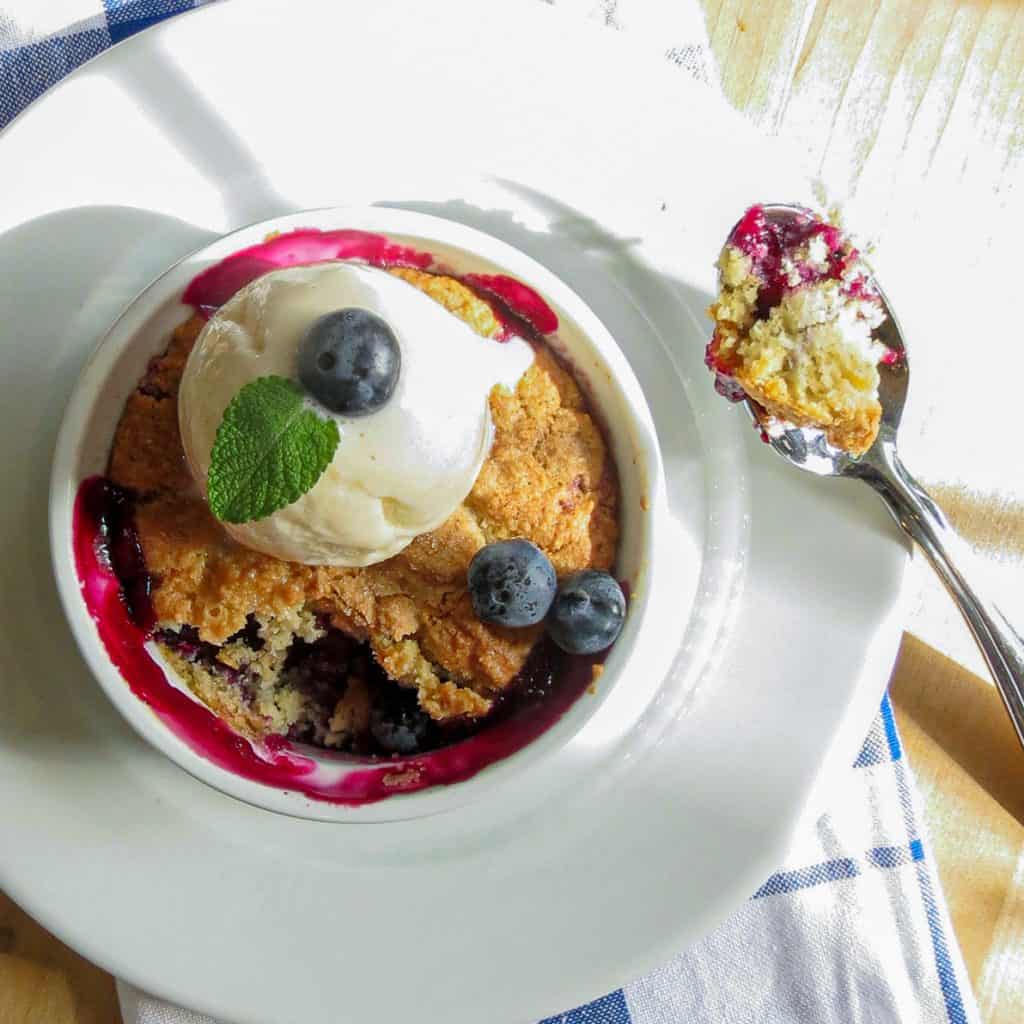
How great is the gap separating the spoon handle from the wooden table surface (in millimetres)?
134

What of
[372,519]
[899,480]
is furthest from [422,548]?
[899,480]

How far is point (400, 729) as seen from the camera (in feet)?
4.84

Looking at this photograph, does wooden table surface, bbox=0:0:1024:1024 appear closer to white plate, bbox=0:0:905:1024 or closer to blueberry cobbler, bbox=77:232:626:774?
white plate, bbox=0:0:905:1024

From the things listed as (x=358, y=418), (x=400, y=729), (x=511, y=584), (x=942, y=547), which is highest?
(x=942, y=547)

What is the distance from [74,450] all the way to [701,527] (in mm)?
902

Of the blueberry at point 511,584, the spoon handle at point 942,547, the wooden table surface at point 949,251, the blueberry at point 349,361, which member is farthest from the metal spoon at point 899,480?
the blueberry at point 349,361

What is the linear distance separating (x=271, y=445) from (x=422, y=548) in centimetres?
31

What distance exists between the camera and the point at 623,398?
1.42 meters

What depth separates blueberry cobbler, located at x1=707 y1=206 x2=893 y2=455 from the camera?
4.55ft

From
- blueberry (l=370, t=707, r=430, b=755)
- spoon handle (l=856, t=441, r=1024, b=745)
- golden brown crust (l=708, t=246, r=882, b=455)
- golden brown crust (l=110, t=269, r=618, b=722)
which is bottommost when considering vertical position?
blueberry (l=370, t=707, r=430, b=755)

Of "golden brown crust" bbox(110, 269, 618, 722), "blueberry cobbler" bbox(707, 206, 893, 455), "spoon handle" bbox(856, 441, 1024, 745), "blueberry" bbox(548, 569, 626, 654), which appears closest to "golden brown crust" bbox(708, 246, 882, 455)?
"blueberry cobbler" bbox(707, 206, 893, 455)

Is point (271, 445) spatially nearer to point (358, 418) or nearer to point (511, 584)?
point (358, 418)

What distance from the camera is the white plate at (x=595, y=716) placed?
4.94 ft

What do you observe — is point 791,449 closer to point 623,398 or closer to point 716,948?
point 623,398
